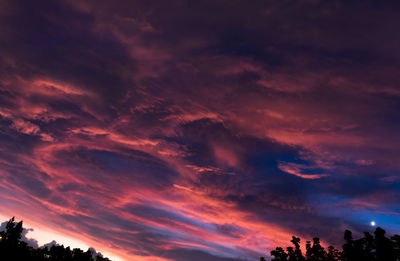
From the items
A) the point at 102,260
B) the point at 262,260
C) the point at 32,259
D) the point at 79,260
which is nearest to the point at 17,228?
the point at 102,260

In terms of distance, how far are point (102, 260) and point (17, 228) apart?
43.2 metres

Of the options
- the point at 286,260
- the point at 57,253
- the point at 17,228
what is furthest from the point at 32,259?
the point at 17,228

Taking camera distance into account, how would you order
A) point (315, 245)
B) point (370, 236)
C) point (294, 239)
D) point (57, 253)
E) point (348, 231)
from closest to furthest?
point (370, 236)
point (348, 231)
point (315, 245)
point (294, 239)
point (57, 253)

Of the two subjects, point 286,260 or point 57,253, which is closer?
point 286,260

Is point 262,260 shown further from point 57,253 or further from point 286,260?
point 57,253

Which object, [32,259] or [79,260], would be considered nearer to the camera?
[32,259]

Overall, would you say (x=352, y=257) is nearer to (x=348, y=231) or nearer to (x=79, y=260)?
(x=348, y=231)

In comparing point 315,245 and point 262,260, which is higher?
point 315,245

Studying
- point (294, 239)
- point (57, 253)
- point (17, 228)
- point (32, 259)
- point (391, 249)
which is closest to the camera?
point (391, 249)

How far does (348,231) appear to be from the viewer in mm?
18219

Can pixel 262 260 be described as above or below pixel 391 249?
below

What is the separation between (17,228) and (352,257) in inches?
3726

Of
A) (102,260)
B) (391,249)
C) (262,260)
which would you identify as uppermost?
(391,249)

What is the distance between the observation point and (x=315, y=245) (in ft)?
80.6
